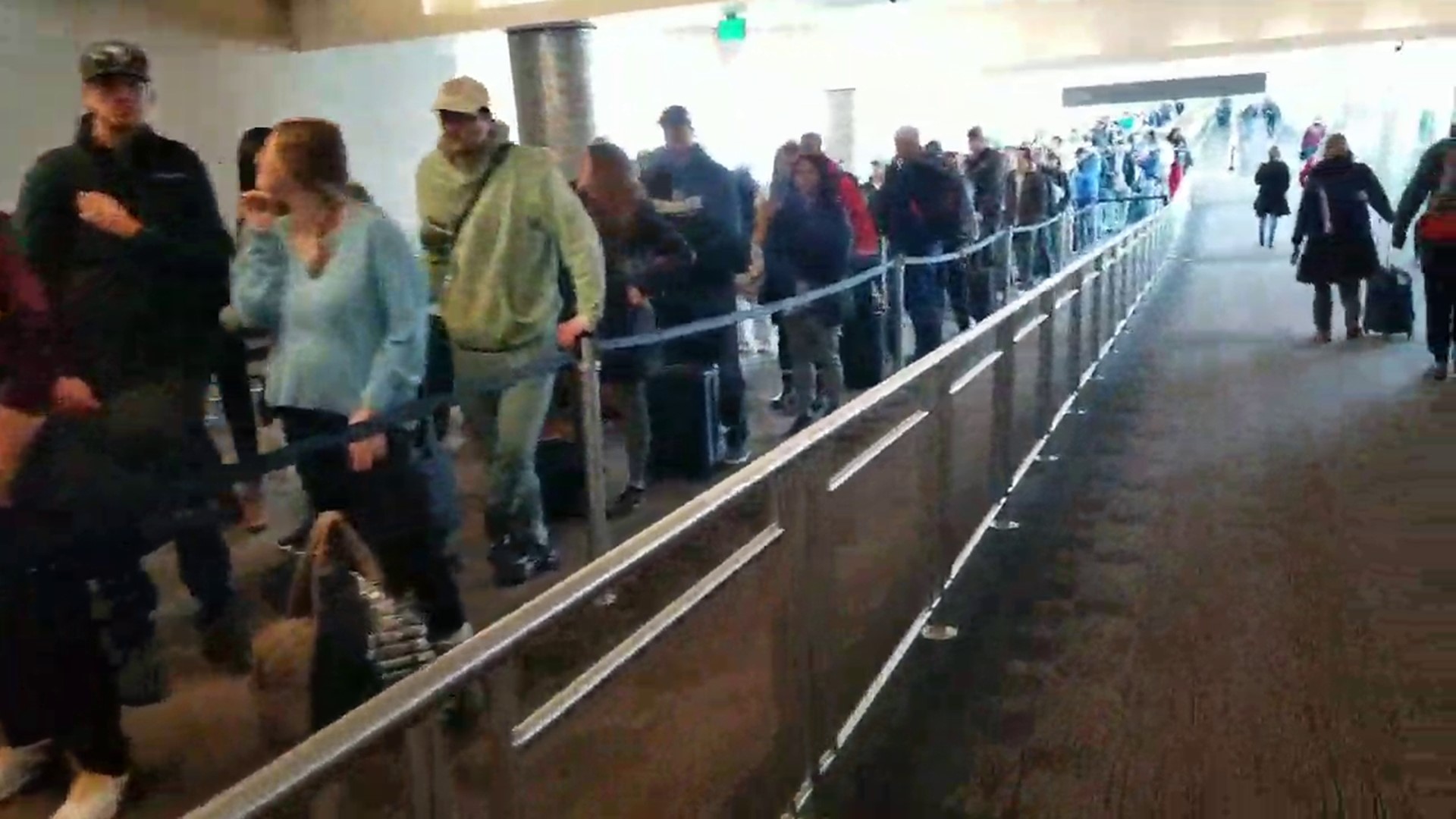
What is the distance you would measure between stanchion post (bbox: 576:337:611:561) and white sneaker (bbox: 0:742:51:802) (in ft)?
6.29

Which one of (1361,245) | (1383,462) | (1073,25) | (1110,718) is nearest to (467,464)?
(1110,718)

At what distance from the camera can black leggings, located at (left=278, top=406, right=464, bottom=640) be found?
12.8ft

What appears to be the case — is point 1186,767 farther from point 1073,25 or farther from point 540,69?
point 1073,25

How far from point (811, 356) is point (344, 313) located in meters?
4.61

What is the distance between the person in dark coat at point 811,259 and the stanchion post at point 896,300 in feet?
2.21

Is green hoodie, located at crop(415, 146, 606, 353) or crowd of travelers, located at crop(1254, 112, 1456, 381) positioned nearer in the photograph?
green hoodie, located at crop(415, 146, 606, 353)

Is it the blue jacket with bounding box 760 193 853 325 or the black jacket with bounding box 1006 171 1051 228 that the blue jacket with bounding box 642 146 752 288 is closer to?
the blue jacket with bounding box 760 193 853 325

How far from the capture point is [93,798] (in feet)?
11.7

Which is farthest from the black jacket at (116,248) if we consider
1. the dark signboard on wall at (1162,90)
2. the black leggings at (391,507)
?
the dark signboard on wall at (1162,90)

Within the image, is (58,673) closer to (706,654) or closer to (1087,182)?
(706,654)

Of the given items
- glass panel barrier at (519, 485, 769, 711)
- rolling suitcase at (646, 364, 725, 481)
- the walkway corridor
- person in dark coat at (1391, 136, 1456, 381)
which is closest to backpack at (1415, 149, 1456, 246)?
person in dark coat at (1391, 136, 1456, 381)

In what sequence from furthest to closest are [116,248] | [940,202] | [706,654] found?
[940,202]
[116,248]
[706,654]

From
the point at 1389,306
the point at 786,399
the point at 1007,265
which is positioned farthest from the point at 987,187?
the point at 786,399

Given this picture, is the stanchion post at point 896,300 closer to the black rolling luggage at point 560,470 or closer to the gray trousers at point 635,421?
the gray trousers at point 635,421
